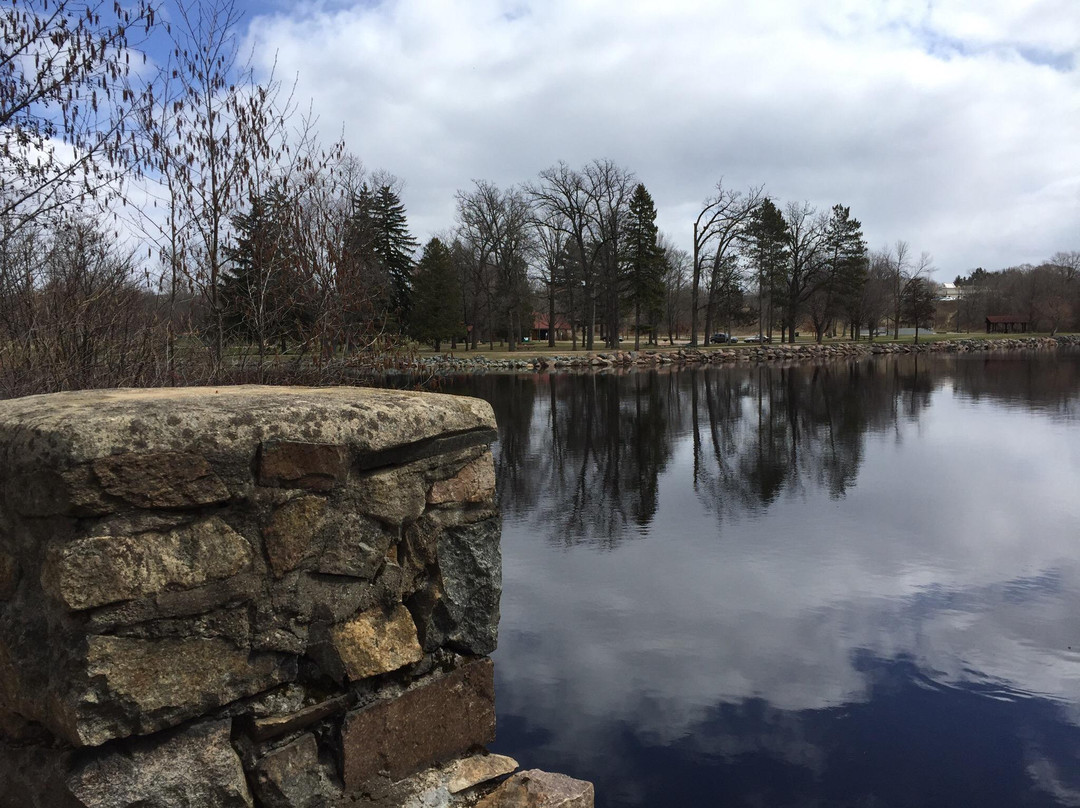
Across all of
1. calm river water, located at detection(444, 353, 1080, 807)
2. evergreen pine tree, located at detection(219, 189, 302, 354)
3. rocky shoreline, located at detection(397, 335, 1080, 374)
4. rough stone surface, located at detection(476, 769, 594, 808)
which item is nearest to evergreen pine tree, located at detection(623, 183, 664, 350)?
rocky shoreline, located at detection(397, 335, 1080, 374)

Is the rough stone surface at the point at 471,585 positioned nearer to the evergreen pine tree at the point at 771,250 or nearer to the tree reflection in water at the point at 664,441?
the tree reflection in water at the point at 664,441

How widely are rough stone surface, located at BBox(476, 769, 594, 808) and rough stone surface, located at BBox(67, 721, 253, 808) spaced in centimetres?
102

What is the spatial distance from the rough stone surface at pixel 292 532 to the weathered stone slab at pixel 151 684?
0.93ft

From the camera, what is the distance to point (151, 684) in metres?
2.31

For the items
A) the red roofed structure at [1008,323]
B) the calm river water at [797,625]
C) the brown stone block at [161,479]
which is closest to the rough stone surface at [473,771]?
the brown stone block at [161,479]

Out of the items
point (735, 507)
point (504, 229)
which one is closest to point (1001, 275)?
point (504, 229)

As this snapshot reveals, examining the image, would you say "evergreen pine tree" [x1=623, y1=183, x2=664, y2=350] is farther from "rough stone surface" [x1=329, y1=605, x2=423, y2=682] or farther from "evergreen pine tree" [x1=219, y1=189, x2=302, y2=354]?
"rough stone surface" [x1=329, y1=605, x2=423, y2=682]

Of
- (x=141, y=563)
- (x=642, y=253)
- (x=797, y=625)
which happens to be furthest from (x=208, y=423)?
(x=642, y=253)

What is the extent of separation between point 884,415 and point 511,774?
22.3 meters

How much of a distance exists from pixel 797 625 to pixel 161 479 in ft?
20.9

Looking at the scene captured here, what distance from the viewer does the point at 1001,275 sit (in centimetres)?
11819

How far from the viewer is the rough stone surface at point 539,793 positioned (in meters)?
3.15

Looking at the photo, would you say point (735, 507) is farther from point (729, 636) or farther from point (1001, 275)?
point (1001, 275)

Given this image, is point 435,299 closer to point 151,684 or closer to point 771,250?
point 771,250
